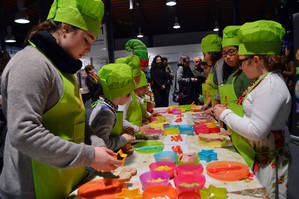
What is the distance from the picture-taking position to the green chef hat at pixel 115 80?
67.6 inches

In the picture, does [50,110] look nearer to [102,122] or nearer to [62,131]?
[62,131]

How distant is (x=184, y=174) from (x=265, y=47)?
100cm

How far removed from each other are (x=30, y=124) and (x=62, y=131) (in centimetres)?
22

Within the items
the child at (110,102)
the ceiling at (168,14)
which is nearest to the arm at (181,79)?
the ceiling at (168,14)

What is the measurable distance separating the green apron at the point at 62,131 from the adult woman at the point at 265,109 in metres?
1.01

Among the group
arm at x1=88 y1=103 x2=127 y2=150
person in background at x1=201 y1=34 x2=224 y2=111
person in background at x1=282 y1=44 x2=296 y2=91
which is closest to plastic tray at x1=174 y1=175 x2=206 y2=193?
arm at x1=88 y1=103 x2=127 y2=150

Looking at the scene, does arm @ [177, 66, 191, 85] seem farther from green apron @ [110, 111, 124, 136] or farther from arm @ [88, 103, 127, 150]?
arm @ [88, 103, 127, 150]

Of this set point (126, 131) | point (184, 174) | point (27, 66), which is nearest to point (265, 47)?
point (184, 174)

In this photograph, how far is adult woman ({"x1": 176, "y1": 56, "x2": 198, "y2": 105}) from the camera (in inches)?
239

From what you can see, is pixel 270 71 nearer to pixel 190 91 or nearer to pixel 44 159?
pixel 44 159

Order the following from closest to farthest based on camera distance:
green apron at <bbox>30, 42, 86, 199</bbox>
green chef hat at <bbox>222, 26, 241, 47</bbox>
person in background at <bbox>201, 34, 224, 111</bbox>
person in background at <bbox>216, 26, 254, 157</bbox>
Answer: green apron at <bbox>30, 42, 86, 199</bbox> < person in background at <bbox>216, 26, 254, 157</bbox> < green chef hat at <bbox>222, 26, 241, 47</bbox> < person in background at <bbox>201, 34, 224, 111</bbox>

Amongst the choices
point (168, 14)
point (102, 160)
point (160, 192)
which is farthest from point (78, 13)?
point (168, 14)

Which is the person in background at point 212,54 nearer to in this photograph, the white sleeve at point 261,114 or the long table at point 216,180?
the long table at point 216,180

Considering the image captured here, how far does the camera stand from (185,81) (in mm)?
6051
